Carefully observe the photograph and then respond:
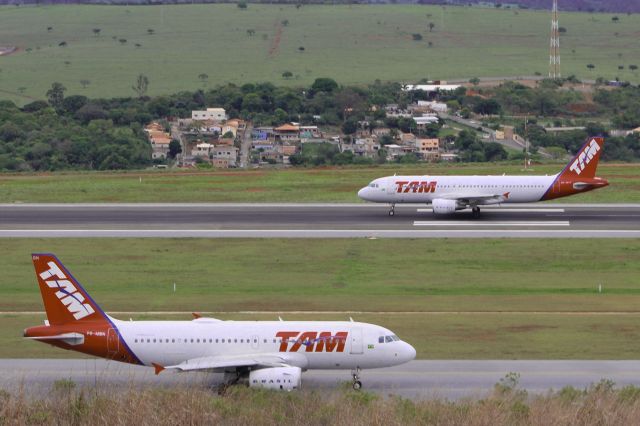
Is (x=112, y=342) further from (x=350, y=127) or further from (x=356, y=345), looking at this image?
(x=350, y=127)

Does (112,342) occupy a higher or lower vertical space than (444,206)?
lower

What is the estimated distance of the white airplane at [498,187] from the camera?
9569 centimetres

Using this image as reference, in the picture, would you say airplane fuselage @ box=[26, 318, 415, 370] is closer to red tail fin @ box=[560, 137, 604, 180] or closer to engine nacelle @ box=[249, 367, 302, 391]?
engine nacelle @ box=[249, 367, 302, 391]

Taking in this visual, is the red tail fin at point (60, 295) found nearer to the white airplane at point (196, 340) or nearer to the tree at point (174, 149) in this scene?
the white airplane at point (196, 340)

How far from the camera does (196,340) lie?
44.3 metres

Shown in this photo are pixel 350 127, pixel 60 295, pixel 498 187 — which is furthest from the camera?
pixel 350 127

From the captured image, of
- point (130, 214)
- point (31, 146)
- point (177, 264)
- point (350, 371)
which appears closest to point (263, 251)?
point (177, 264)

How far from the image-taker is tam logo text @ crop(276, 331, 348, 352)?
44.2 metres

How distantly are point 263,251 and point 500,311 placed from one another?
23938 millimetres

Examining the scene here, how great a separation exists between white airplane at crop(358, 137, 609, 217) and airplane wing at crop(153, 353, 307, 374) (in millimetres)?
52729

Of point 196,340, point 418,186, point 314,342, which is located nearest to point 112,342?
point 196,340

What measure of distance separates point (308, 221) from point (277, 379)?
5079cm

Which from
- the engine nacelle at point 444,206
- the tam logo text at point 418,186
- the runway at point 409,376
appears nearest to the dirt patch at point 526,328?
the runway at point 409,376

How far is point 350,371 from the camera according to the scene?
46.6m
